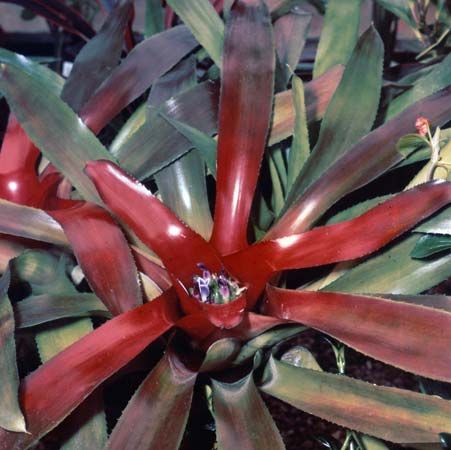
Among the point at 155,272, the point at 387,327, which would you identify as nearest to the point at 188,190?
the point at 155,272

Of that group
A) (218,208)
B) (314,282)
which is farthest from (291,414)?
(218,208)

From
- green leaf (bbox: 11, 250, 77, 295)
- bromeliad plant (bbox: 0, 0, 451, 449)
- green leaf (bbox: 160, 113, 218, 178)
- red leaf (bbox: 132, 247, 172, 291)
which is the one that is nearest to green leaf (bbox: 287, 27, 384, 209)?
bromeliad plant (bbox: 0, 0, 451, 449)

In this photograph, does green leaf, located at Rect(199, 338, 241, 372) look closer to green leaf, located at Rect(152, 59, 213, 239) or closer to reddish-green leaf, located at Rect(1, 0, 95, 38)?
green leaf, located at Rect(152, 59, 213, 239)

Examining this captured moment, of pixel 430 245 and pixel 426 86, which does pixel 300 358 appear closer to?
pixel 430 245

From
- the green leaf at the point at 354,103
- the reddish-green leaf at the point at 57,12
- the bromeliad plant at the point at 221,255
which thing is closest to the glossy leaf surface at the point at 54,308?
the bromeliad plant at the point at 221,255

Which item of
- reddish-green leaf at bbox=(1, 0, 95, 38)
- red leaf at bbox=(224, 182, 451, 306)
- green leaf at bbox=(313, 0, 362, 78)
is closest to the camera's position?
red leaf at bbox=(224, 182, 451, 306)

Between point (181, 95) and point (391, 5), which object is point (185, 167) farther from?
point (391, 5)
